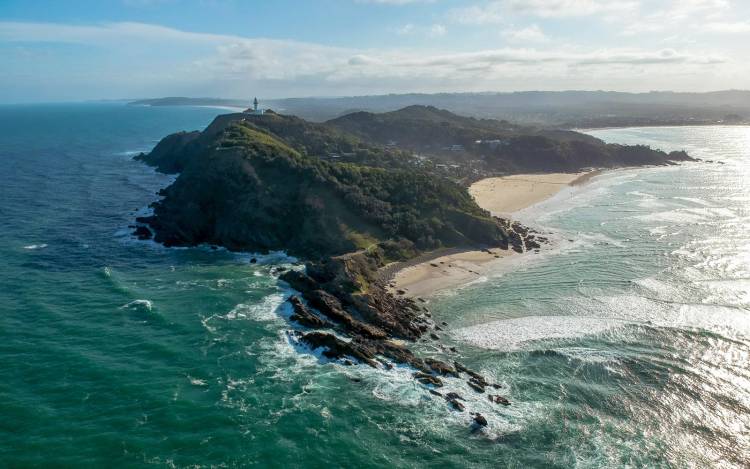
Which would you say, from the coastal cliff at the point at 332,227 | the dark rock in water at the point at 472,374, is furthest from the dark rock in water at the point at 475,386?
the coastal cliff at the point at 332,227

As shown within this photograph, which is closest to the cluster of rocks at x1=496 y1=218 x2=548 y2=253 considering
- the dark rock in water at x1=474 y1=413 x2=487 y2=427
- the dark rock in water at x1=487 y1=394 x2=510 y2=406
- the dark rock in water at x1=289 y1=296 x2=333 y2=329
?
the dark rock in water at x1=289 y1=296 x2=333 y2=329

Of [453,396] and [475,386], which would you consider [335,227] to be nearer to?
[475,386]

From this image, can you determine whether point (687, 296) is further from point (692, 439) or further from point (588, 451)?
point (588, 451)

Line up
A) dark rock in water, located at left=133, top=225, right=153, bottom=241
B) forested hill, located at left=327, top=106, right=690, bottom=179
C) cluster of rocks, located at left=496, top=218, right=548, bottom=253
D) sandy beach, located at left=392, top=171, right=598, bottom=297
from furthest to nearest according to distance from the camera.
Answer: forested hill, located at left=327, top=106, right=690, bottom=179 < dark rock in water, located at left=133, top=225, right=153, bottom=241 < cluster of rocks, located at left=496, top=218, right=548, bottom=253 < sandy beach, located at left=392, top=171, right=598, bottom=297

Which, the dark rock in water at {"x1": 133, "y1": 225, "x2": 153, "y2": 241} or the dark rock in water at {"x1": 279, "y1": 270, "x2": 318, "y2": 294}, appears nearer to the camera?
the dark rock in water at {"x1": 279, "y1": 270, "x2": 318, "y2": 294}

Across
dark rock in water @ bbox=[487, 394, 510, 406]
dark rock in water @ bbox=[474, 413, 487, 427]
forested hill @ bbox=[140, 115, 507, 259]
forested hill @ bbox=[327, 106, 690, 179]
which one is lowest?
dark rock in water @ bbox=[474, 413, 487, 427]

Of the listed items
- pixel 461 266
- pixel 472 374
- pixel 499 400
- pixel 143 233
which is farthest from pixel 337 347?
pixel 143 233

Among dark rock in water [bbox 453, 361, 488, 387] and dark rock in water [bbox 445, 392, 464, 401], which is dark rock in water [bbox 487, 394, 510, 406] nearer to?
dark rock in water [bbox 453, 361, 488, 387]
